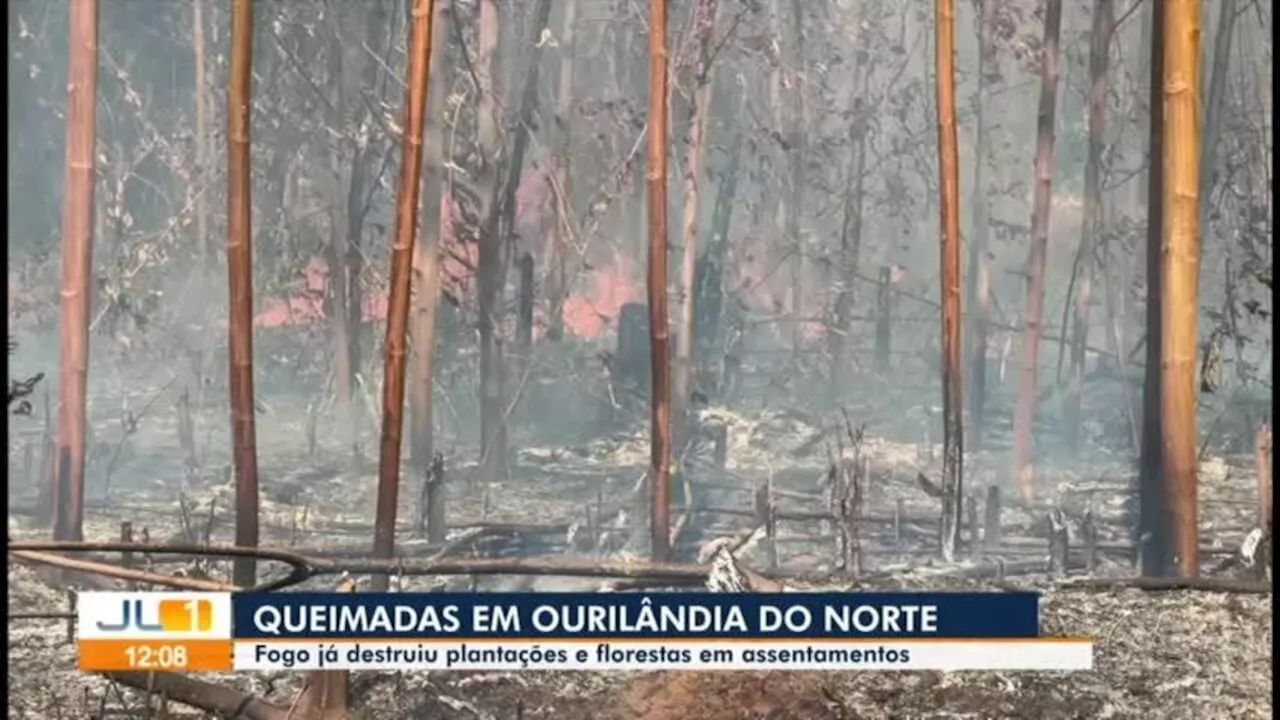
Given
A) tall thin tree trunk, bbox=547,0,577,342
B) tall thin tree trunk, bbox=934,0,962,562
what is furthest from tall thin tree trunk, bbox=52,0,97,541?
tall thin tree trunk, bbox=934,0,962,562

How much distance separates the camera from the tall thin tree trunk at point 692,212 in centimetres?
275

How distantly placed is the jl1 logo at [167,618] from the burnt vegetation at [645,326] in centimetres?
5

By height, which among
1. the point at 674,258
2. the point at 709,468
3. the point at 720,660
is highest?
the point at 674,258

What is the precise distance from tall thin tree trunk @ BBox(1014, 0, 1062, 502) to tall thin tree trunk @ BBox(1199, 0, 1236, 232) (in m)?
0.29

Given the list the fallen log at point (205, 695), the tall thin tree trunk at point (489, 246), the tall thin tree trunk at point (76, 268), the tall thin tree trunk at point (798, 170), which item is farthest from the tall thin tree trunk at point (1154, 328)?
the tall thin tree trunk at point (76, 268)

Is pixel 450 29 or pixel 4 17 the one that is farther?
pixel 450 29

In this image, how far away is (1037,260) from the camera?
9.32 feet

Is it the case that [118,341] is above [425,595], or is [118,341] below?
above

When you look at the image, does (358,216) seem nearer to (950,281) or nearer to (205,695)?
(205,695)

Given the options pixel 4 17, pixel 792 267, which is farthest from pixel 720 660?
pixel 4 17

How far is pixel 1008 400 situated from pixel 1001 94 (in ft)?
2.00

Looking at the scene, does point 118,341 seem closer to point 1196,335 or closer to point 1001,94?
point 1001,94

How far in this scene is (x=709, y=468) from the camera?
2725 millimetres

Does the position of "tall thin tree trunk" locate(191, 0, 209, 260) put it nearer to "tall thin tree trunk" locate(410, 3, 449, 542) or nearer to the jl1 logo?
"tall thin tree trunk" locate(410, 3, 449, 542)
